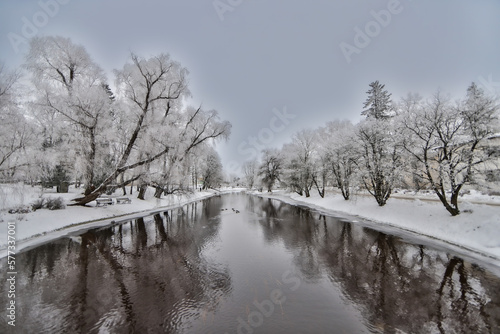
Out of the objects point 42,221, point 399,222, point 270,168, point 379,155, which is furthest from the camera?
point 270,168

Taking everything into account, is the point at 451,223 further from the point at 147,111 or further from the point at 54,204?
the point at 54,204

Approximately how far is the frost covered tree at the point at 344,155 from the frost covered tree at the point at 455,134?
25.8ft

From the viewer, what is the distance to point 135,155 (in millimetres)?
24969

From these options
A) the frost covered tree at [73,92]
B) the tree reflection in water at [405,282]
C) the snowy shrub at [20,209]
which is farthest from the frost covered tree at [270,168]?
the snowy shrub at [20,209]

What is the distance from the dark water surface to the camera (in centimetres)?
535

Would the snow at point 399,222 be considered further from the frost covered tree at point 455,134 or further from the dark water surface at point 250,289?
the dark water surface at point 250,289

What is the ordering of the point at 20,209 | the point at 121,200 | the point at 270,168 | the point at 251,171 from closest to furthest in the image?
the point at 20,209, the point at 121,200, the point at 270,168, the point at 251,171

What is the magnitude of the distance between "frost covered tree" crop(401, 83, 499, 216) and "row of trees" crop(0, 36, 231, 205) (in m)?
20.9

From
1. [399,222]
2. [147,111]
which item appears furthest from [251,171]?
[399,222]

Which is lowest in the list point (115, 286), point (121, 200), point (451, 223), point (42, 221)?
point (115, 286)

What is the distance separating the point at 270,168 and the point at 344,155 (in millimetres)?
39802

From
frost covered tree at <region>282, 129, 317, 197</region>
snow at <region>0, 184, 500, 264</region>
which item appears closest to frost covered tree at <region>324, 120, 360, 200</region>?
snow at <region>0, 184, 500, 264</region>

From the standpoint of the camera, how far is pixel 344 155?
29.1m

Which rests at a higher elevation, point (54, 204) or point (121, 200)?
point (54, 204)
